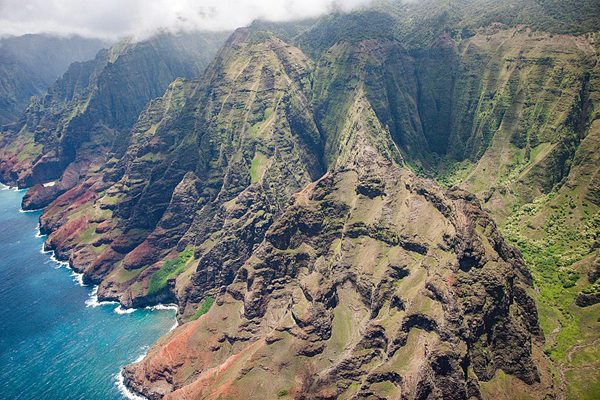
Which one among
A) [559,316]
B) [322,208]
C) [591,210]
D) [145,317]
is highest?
A: [322,208]

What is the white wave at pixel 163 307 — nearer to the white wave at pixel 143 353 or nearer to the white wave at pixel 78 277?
the white wave at pixel 143 353

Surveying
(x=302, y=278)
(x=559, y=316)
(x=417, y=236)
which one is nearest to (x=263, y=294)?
(x=302, y=278)

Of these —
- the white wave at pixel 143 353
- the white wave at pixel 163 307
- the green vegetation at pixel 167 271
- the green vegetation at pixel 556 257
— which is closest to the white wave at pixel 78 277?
the green vegetation at pixel 167 271

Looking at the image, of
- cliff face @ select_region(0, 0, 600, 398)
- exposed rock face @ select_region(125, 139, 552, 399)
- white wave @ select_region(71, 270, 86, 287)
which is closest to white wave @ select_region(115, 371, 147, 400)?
exposed rock face @ select_region(125, 139, 552, 399)

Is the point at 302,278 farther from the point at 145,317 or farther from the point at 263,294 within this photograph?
the point at 145,317

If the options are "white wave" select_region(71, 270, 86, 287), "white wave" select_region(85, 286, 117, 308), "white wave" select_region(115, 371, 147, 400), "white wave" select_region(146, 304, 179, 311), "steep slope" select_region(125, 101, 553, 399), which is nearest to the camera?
"steep slope" select_region(125, 101, 553, 399)

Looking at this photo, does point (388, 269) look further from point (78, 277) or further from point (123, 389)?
point (78, 277)

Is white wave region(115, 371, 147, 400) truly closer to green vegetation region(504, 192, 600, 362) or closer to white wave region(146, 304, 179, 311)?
white wave region(146, 304, 179, 311)
